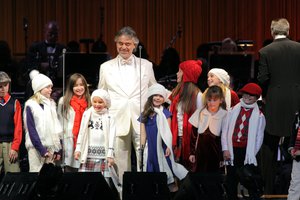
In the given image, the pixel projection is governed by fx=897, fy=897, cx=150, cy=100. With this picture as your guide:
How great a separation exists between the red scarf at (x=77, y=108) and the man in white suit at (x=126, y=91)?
0.33m

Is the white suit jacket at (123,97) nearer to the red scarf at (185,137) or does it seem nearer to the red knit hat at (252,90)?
the red scarf at (185,137)

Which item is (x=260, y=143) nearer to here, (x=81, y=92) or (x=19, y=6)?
(x=81, y=92)

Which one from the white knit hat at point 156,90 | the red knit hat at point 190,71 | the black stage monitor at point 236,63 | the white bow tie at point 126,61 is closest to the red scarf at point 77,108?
the white bow tie at point 126,61

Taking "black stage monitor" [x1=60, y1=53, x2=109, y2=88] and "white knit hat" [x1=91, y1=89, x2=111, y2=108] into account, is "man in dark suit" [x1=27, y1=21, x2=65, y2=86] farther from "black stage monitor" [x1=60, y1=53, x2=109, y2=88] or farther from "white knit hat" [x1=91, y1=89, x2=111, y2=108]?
"white knit hat" [x1=91, y1=89, x2=111, y2=108]

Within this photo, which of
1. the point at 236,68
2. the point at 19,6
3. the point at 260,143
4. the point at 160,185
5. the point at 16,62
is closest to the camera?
the point at 160,185

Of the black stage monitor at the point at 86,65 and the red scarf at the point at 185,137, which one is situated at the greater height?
the black stage monitor at the point at 86,65

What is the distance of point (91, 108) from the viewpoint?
9.36 metres

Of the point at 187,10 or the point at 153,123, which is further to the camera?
the point at 187,10

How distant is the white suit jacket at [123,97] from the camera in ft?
31.0

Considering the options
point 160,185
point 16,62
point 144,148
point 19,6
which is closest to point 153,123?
point 144,148

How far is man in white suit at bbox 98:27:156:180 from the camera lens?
947 cm

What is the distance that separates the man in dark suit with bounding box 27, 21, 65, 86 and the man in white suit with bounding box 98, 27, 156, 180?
7.41ft

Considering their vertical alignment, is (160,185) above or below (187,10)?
below

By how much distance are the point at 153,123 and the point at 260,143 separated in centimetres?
113
